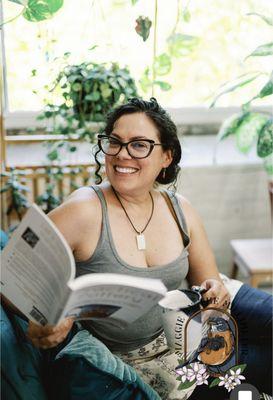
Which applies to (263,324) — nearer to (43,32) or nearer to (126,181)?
(126,181)

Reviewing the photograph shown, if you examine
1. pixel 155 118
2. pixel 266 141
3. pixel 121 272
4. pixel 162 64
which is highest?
pixel 162 64

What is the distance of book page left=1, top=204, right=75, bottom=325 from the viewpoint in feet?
2.96

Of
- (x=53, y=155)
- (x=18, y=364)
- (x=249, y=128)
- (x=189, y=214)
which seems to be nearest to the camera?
(x=18, y=364)

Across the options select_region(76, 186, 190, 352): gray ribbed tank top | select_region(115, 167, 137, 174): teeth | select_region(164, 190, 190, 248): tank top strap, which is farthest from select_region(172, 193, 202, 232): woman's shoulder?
select_region(115, 167, 137, 174): teeth

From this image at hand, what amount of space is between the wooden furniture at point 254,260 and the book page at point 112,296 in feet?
4.61

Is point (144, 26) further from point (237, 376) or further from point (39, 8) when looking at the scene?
point (237, 376)

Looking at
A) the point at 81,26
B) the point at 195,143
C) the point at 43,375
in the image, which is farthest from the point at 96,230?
the point at 195,143

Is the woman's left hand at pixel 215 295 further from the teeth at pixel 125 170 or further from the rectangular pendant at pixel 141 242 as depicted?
the teeth at pixel 125 170

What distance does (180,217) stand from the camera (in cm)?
147

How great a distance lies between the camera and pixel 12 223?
2.29 m

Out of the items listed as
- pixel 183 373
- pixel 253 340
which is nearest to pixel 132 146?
pixel 183 373

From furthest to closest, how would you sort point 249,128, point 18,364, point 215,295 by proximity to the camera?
point 249,128 < point 215,295 < point 18,364

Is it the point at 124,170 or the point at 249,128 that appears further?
the point at 249,128

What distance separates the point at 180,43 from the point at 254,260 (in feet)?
3.26
